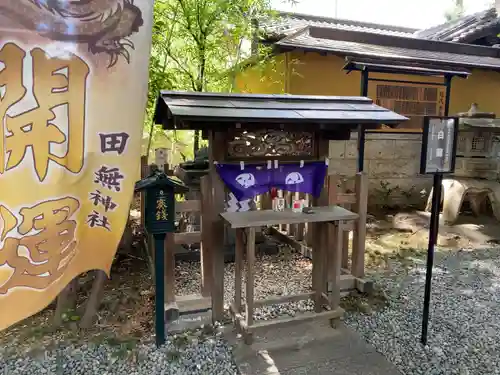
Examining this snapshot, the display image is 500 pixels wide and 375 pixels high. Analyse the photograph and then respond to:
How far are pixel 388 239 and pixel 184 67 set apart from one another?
5309 mm

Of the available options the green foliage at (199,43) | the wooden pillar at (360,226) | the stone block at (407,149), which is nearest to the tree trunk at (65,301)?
the green foliage at (199,43)

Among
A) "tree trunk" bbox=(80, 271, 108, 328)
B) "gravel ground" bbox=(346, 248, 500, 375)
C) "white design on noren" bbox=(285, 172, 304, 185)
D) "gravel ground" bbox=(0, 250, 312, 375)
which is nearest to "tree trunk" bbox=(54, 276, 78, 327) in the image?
"tree trunk" bbox=(80, 271, 108, 328)

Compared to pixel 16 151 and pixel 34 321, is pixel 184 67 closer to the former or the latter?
pixel 16 151

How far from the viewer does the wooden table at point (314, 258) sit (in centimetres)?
382

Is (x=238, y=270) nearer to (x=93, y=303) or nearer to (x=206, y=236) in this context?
(x=206, y=236)

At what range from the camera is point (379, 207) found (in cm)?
1007

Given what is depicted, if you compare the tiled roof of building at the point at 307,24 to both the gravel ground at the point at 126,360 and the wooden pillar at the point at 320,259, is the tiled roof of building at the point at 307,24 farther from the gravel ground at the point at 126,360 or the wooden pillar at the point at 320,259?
the gravel ground at the point at 126,360

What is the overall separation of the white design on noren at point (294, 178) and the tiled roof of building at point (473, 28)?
35.1ft

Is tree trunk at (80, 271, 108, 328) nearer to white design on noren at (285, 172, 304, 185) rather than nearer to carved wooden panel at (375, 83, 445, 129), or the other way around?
white design on noren at (285, 172, 304, 185)

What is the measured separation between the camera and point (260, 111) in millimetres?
3848

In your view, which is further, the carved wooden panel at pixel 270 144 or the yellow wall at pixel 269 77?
the yellow wall at pixel 269 77

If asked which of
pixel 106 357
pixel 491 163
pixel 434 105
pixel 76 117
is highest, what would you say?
pixel 434 105

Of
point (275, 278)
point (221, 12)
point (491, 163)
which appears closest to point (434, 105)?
point (491, 163)

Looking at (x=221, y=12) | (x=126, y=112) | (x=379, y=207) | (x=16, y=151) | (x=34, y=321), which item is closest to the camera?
(x=16, y=151)
